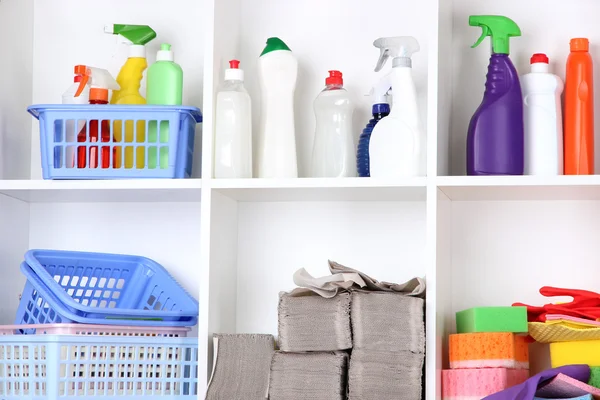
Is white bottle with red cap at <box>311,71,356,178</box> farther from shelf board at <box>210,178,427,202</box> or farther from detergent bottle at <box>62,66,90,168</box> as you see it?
detergent bottle at <box>62,66,90,168</box>

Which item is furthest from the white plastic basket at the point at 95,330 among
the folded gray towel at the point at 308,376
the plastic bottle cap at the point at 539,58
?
the plastic bottle cap at the point at 539,58

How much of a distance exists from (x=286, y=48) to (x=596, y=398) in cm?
94

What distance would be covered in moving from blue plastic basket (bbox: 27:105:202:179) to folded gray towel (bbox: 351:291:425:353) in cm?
48

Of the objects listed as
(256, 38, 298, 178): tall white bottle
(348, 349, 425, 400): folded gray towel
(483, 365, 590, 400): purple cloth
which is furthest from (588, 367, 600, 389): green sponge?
(256, 38, 298, 178): tall white bottle

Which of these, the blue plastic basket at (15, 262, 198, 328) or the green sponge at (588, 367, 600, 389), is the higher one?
the blue plastic basket at (15, 262, 198, 328)

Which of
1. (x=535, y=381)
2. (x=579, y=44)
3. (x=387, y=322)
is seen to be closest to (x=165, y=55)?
(x=387, y=322)

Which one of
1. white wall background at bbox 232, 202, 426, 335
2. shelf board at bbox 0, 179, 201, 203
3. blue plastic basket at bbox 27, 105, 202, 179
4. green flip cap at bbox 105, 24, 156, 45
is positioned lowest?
white wall background at bbox 232, 202, 426, 335

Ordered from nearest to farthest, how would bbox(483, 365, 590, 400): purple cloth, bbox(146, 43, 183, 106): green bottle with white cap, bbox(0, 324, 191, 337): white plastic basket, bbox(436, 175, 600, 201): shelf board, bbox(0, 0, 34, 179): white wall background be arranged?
1. bbox(483, 365, 590, 400): purple cloth
2. bbox(436, 175, 600, 201): shelf board
3. bbox(0, 324, 191, 337): white plastic basket
4. bbox(146, 43, 183, 106): green bottle with white cap
5. bbox(0, 0, 34, 179): white wall background

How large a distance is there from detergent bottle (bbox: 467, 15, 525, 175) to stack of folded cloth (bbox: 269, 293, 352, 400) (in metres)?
0.40

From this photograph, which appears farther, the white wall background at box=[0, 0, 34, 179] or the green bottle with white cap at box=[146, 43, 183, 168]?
the white wall background at box=[0, 0, 34, 179]

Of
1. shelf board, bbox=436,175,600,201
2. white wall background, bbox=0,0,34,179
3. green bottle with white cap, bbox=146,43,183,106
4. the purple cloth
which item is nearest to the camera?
the purple cloth

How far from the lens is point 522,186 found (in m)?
1.77

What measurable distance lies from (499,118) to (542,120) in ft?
0.30

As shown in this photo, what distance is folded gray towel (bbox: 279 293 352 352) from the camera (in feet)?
5.78
